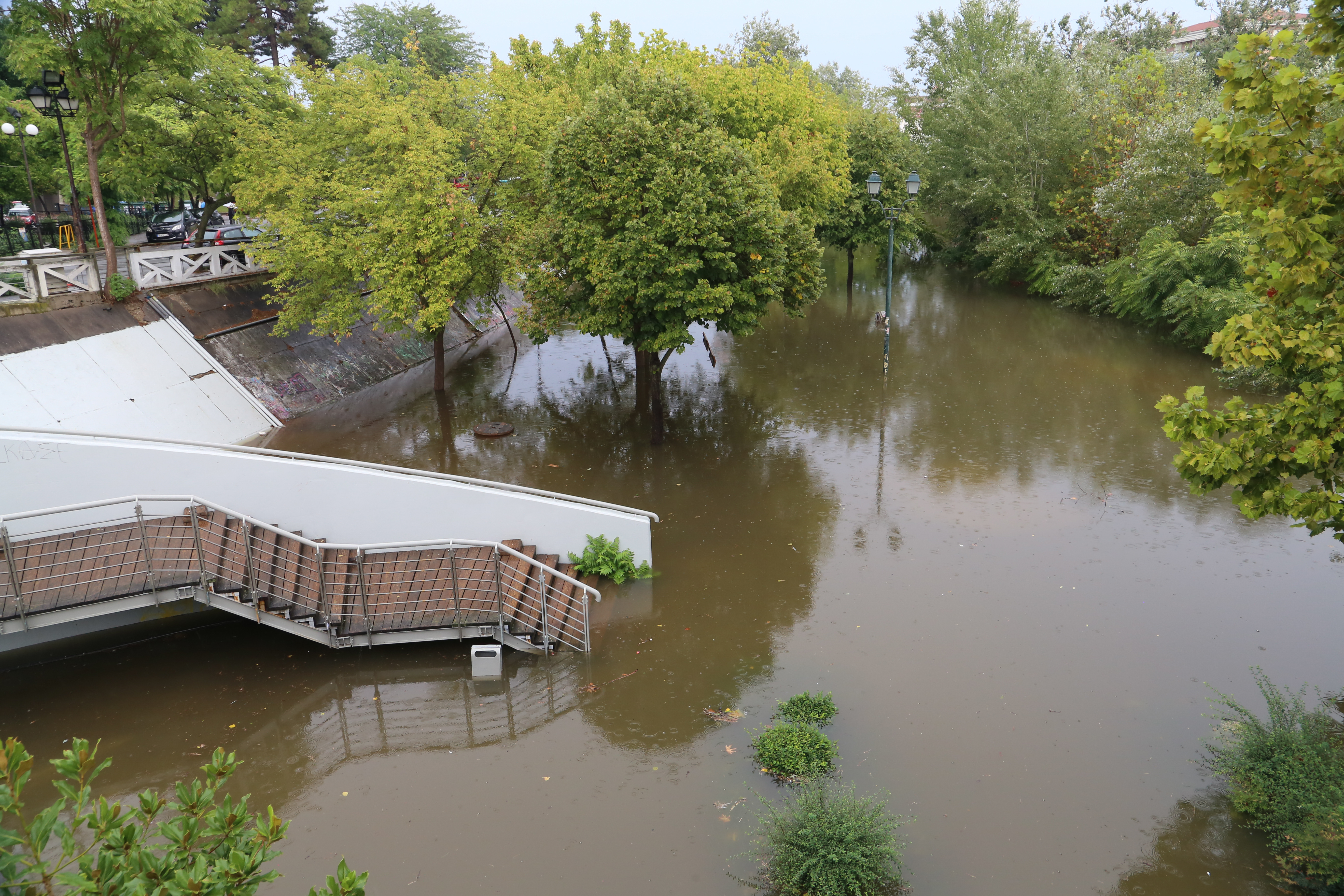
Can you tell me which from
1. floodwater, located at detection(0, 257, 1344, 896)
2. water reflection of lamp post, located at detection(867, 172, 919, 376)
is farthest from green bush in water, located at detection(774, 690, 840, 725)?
water reflection of lamp post, located at detection(867, 172, 919, 376)

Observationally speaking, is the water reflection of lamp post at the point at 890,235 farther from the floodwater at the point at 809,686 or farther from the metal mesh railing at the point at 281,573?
the metal mesh railing at the point at 281,573

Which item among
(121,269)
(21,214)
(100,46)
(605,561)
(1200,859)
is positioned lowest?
(1200,859)

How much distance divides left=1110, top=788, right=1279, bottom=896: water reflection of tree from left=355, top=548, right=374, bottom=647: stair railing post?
7.89 meters

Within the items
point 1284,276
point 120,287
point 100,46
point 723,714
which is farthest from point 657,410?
point 100,46

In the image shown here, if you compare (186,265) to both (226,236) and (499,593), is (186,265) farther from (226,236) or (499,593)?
(499,593)

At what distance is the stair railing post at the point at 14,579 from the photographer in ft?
28.6

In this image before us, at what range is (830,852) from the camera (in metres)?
6.84

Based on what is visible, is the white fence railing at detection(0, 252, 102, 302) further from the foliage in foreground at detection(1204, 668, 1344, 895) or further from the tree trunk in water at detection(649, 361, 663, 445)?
the foliage in foreground at detection(1204, 668, 1344, 895)

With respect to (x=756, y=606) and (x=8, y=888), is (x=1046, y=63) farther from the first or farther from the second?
(x=8, y=888)

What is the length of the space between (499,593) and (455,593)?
549 millimetres

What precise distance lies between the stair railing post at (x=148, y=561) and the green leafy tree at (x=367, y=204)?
31.0 feet

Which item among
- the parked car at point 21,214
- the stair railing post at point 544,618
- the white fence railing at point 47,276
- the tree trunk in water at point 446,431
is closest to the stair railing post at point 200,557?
the stair railing post at point 544,618

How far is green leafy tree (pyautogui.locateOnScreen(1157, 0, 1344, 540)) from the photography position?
265 inches

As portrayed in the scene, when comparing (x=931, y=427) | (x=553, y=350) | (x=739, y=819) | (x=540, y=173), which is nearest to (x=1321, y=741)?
(x=739, y=819)
